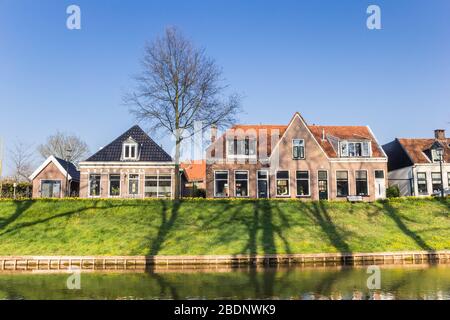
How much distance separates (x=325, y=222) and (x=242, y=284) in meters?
13.2

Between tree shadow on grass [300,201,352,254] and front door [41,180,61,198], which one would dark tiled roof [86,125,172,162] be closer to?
front door [41,180,61,198]

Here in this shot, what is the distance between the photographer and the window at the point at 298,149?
1480 inches

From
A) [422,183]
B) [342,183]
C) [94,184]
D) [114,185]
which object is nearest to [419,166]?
[422,183]

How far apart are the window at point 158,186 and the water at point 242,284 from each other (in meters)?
20.2

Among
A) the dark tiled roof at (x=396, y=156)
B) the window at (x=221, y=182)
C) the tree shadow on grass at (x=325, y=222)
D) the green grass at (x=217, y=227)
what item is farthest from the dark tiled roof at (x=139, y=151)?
the dark tiled roof at (x=396, y=156)

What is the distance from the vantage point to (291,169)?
37.3 meters

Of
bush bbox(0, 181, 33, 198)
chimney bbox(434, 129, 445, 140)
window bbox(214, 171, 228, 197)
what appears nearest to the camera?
window bbox(214, 171, 228, 197)

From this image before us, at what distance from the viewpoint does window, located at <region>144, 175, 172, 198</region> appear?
38.5m

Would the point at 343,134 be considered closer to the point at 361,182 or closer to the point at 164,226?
the point at 361,182

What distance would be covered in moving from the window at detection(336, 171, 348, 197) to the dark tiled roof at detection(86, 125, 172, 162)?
16.1m

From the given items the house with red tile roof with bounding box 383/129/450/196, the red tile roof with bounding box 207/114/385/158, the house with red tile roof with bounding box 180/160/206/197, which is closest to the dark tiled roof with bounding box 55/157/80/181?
the red tile roof with bounding box 207/114/385/158

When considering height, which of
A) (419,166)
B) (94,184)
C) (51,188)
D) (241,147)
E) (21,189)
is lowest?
(21,189)

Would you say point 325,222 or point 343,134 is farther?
point 343,134
